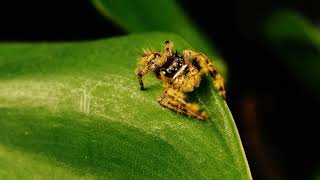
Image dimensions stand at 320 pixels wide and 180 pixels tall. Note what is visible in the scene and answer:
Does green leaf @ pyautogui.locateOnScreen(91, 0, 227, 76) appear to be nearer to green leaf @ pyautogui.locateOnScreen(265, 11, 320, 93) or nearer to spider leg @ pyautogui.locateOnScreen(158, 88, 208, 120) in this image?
green leaf @ pyautogui.locateOnScreen(265, 11, 320, 93)

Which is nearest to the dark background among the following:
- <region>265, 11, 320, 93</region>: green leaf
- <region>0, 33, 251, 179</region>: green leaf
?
<region>265, 11, 320, 93</region>: green leaf

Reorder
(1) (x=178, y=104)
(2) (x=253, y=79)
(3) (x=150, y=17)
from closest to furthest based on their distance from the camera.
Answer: (1) (x=178, y=104), (3) (x=150, y=17), (2) (x=253, y=79)

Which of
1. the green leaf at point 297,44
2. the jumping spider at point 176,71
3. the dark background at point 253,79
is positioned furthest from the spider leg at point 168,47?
the dark background at point 253,79

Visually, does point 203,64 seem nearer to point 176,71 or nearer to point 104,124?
point 176,71

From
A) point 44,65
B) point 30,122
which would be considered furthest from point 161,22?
point 30,122

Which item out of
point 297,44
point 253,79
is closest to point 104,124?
point 297,44

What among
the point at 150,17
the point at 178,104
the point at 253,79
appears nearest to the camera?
the point at 178,104
